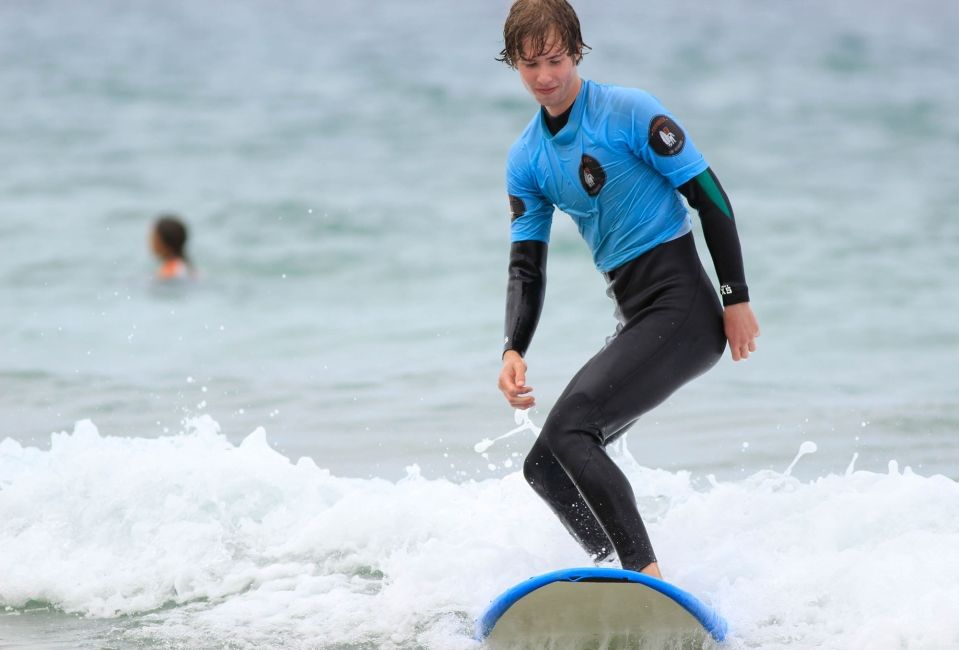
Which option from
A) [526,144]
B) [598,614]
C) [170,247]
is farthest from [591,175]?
[170,247]

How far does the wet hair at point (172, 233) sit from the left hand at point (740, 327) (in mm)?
9959

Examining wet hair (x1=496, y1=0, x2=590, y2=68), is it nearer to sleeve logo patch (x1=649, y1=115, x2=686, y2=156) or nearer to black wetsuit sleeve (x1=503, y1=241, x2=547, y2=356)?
sleeve logo patch (x1=649, y1=115, x2=686, y2=156)

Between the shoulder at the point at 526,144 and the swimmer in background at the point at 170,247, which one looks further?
the swimmer in background at the point at 170,247

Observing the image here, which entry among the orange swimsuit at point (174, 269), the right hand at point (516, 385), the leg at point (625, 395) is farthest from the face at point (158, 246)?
the leg at point (625, 395)

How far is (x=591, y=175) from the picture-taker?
4.17 metres

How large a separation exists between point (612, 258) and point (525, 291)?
0.32m

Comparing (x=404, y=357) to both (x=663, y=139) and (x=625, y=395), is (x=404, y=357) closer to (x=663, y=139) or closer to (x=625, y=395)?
(x=625, y=395)

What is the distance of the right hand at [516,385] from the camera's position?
416 centimetres

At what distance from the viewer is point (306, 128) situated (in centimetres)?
2409

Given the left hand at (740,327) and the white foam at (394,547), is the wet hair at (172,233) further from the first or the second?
the left hand at (740,327)

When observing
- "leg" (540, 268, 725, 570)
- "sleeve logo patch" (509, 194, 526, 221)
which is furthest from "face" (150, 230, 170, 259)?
"leg" (540, 268, 725, 570)

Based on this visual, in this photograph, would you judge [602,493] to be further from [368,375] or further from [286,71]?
[286,71]

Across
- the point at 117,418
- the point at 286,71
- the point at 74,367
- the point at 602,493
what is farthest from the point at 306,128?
the point at 602,493

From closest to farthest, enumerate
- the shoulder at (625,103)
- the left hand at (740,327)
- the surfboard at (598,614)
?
the surfboard at (598,614)
the shoulder at (625,103)
the left hand at (740,327)
